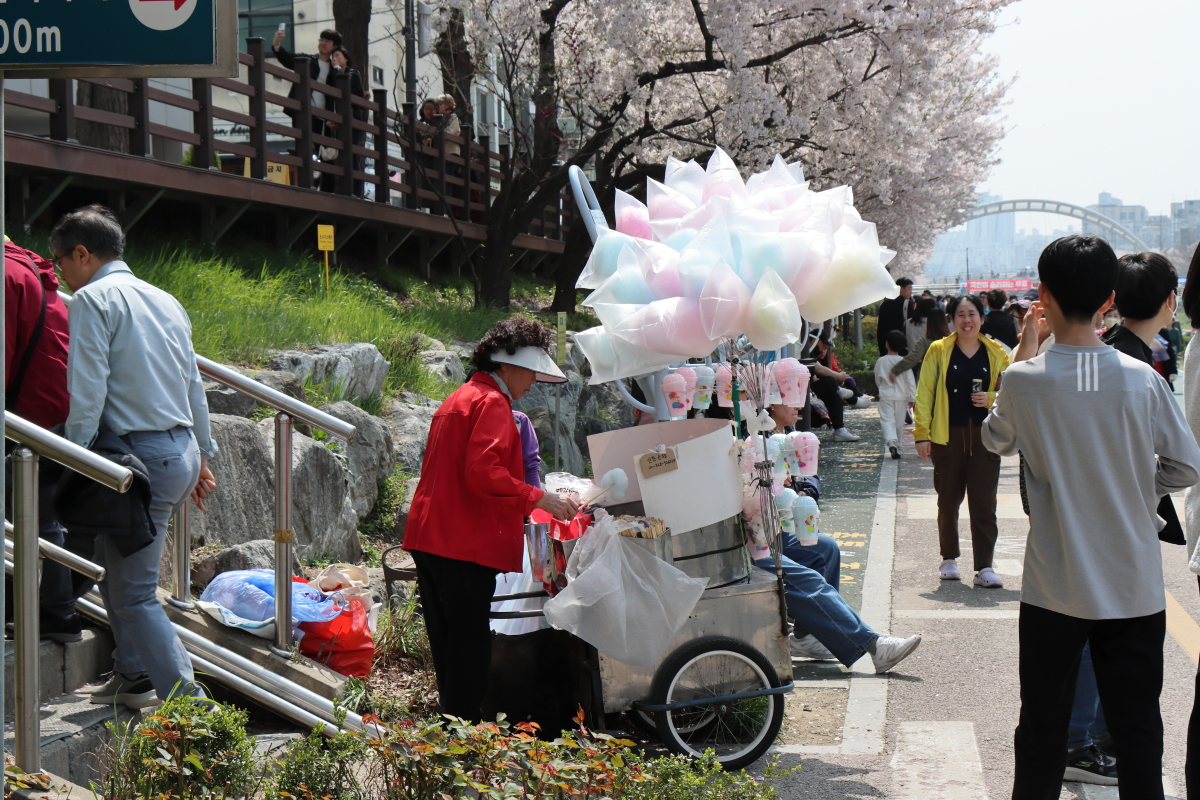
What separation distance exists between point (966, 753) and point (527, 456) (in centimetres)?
236

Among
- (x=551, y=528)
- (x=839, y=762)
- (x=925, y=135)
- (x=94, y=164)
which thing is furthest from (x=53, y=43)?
(x=925, y=135)

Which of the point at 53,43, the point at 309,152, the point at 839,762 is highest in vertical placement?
the point at 309,152

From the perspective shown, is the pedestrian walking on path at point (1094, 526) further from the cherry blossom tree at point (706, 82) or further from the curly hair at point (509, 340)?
the cherry blossom tree at point (706, 82)

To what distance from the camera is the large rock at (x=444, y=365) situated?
429 inches

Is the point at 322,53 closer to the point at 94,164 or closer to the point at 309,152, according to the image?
the point at 309,152

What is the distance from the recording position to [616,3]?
1522 centimetres

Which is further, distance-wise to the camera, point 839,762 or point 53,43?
point 839,762

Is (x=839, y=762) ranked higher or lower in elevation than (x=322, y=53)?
lower

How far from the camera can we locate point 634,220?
190 inches

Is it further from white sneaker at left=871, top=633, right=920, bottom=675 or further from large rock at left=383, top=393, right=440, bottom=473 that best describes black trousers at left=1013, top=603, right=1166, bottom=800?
large rock at left=383, top=393, right=440, bottom=473

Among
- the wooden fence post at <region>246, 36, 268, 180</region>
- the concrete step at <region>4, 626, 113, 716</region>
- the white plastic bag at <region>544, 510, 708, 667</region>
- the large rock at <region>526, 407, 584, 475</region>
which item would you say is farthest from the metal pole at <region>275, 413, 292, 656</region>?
the wooden fence post at <region>246, 36, 268, 180</region>

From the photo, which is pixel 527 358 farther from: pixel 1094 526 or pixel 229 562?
pixel 1094 526

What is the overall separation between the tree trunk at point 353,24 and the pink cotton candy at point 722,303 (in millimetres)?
12679

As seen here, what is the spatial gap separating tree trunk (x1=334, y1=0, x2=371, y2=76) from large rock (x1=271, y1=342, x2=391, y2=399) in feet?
26.0
